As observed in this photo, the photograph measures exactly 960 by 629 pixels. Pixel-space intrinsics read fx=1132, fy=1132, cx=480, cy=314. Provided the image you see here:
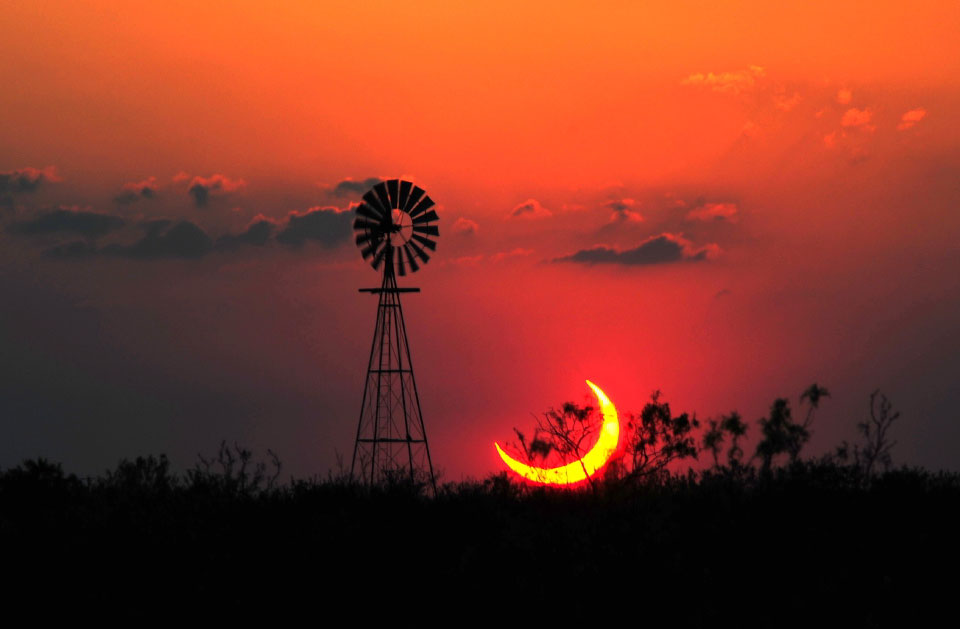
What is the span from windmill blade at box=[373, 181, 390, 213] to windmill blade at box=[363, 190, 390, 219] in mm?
54

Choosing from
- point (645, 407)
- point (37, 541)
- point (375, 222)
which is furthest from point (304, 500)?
point (375, 222)

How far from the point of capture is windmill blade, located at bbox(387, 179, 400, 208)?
142 ft

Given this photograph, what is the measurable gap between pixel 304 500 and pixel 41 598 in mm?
6720

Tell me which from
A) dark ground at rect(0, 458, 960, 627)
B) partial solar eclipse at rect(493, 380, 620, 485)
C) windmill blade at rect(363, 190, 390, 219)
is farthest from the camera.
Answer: windmill blade at rect(363, 190, 390, 219)

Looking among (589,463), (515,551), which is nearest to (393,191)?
(589,463)

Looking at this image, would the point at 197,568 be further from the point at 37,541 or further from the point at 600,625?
the point at 600,625

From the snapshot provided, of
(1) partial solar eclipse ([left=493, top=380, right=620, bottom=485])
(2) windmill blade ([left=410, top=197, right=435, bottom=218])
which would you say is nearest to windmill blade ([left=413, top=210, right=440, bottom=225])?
(2) windmill blade ([left=410, top=197, right=435, bottom=218])

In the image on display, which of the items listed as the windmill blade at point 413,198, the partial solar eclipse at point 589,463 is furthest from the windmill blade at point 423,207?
the partial solar eclipse at point 589,463

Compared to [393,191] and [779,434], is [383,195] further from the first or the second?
[779,434]

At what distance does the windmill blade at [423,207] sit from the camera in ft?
144

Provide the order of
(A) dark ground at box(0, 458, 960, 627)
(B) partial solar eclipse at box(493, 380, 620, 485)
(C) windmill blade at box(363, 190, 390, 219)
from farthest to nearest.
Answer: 1. (C) windmill blade at box(363, 190, 390, 219)
2. (B) partial solar eclipse at box(493, 380, 620, 485)
3. (A) dark ground at box(0, 458, 960, 627)

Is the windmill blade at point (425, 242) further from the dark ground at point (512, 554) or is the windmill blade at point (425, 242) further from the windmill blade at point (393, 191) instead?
the dark ground at point (512, 554)

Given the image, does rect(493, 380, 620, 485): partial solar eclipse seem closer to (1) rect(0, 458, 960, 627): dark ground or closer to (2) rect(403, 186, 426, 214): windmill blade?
(1) rect(0, 458, 960, 627): dark ground

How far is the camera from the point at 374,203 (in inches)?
1705
